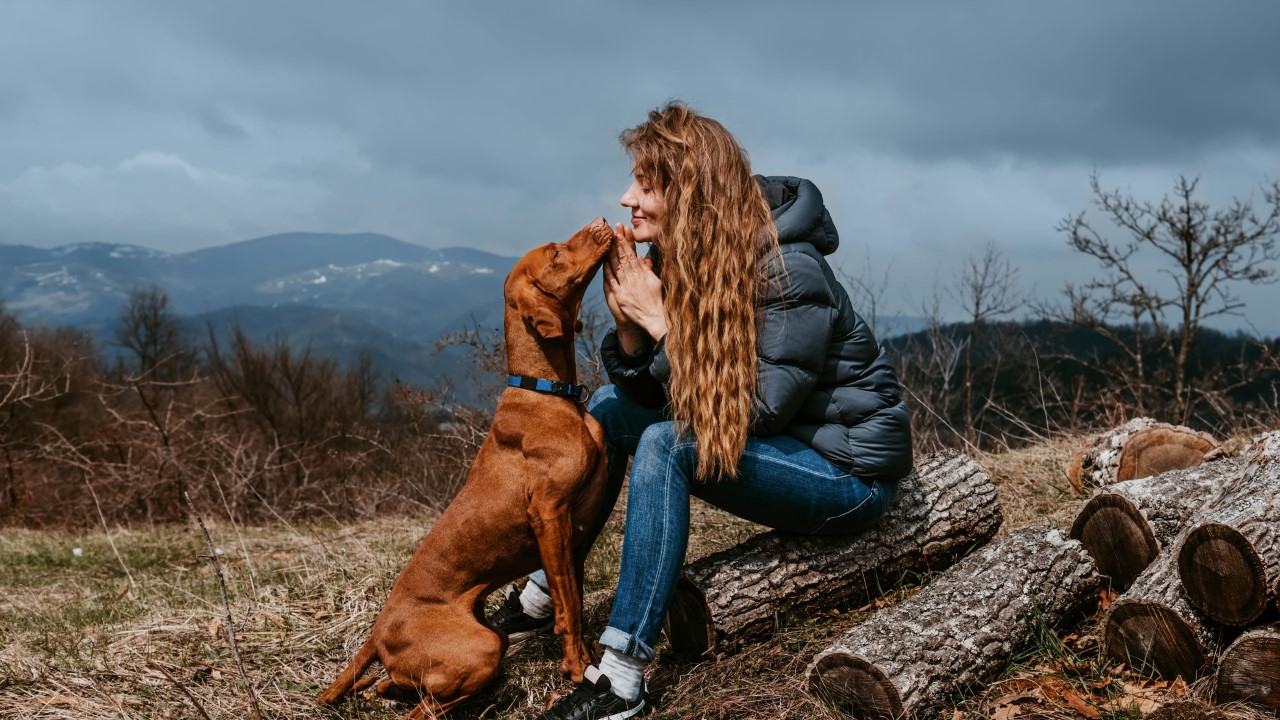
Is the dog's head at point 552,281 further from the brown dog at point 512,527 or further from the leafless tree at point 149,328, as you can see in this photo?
the leafless tree at point 149,328

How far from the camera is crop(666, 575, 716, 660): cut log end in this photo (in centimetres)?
335

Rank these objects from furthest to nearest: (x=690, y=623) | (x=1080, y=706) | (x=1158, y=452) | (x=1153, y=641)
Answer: (x=1158, y=452)
(x=690, y=623)
(x=1153, y=641)
(x=1080, y=706)

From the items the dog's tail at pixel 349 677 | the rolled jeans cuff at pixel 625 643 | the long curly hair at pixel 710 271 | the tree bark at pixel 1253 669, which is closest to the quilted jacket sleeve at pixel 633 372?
the long curly hair at pixel 710 271

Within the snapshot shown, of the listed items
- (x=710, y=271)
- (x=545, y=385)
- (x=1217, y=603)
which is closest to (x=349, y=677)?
(x=545, y=385)

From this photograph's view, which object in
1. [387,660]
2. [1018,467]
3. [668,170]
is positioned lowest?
[387,660]

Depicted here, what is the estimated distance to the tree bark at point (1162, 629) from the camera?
2.86 m

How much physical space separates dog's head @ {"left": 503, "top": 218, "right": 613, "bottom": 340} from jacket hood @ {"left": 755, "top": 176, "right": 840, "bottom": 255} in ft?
2.24

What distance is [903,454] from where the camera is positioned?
130 inches

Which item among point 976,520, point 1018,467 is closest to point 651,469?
point 976,520

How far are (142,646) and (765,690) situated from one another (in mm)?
2813

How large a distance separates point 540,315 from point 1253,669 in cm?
259

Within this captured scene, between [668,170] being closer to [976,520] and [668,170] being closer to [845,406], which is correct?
[845,406]

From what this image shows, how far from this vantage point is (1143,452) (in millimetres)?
5086

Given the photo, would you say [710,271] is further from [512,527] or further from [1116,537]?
[1116,537]
